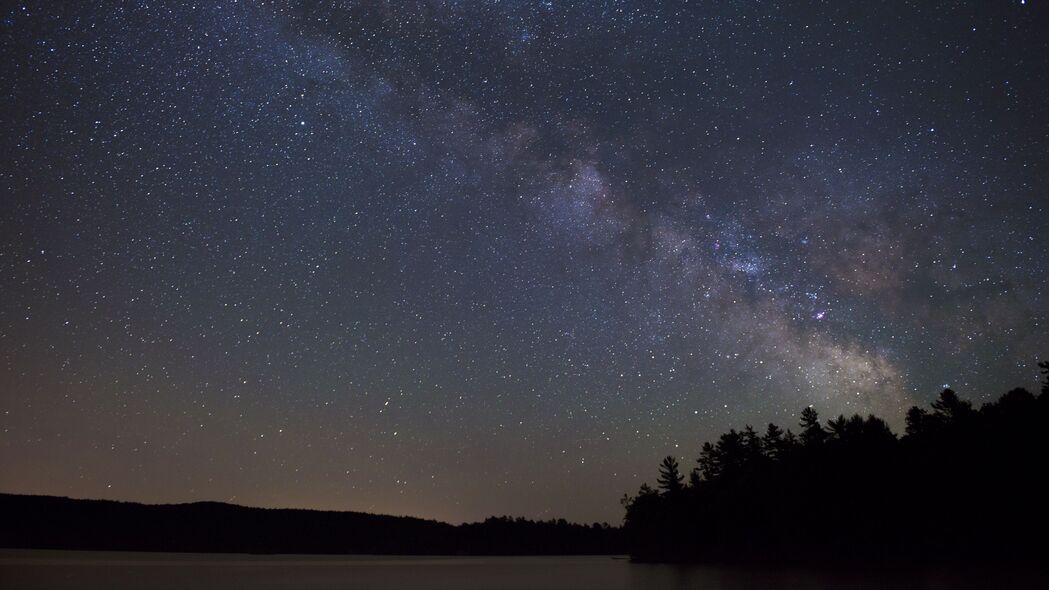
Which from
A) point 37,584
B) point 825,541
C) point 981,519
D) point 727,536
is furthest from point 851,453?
point 37,584

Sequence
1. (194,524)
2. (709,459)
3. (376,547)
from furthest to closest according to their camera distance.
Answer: (376,547) → (194,524) → (709,459)

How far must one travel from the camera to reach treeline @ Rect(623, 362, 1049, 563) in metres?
43.9

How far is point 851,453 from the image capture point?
56.9 m

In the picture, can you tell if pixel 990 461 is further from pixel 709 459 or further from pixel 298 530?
pixel 298 530

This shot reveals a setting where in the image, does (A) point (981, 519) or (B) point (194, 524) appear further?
(B) point (194, 524)

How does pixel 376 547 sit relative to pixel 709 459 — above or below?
below

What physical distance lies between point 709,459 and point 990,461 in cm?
4257

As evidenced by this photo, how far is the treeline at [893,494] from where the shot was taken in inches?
1727

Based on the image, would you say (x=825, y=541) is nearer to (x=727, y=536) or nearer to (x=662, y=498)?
(x=727, y=536)

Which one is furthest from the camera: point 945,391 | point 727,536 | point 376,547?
point 376,547

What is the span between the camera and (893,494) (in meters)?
51.9

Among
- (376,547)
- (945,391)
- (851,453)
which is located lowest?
(376,547)

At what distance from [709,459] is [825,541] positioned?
91.7ft

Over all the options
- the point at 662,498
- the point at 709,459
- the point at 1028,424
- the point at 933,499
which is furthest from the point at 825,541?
the point at 662,498
